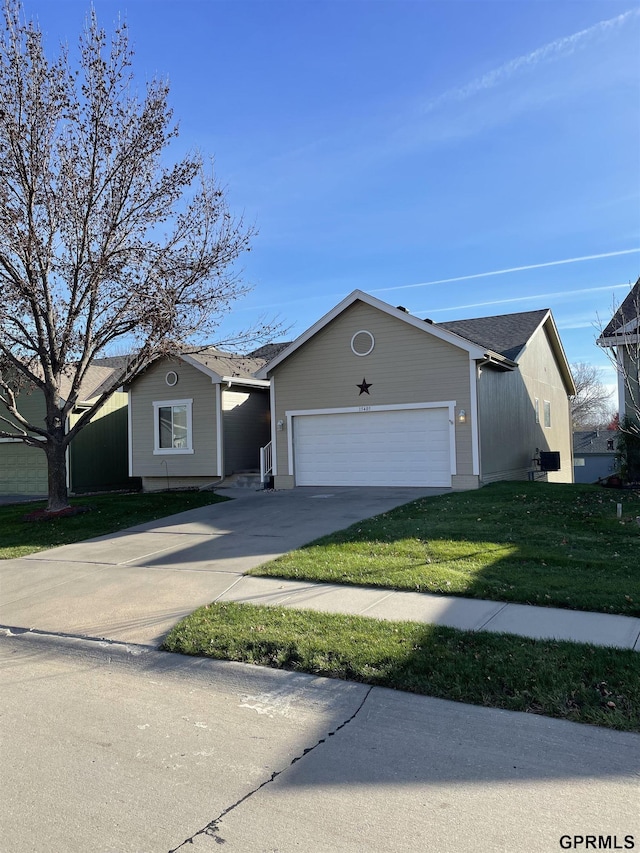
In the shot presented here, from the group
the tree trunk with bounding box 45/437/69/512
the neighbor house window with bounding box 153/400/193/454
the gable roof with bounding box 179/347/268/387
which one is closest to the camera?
the tree trunk with bounding box 45/437/69/512

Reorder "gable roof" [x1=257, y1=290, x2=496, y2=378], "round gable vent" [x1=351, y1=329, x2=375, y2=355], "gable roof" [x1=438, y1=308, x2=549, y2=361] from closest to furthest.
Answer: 1. "gable roof" [x1=257, y1=290, x2=496, y2=378]
2. "round gable vent" [x1=351, y1=329, x2=375, y2=355]
3. "gable roof" [x1=438, y1=308, x2=549, y2=361]

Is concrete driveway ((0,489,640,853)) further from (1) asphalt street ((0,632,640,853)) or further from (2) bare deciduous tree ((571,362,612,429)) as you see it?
(2) bare deciduous tree ((571,362,612,429))

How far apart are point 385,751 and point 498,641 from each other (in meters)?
1.89

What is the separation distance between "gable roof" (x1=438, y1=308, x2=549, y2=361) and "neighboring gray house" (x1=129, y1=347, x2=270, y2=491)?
6892 millimetres

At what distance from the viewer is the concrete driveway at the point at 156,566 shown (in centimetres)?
718

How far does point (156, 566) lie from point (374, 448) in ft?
29.4

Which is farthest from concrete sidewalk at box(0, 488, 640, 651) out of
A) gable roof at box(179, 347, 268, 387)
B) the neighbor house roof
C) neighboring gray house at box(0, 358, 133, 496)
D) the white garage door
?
the neighbor house roof

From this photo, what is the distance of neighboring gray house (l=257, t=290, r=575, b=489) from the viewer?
1606cm

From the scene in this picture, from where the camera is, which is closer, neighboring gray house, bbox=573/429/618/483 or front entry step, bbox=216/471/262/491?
front entry step, bbox=216/471/262/491

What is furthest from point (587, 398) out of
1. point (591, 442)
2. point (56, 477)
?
point (56, 477)

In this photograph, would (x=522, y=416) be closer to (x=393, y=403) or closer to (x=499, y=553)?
(x=393, y=403)

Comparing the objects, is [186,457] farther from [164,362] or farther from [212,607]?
[212,607]

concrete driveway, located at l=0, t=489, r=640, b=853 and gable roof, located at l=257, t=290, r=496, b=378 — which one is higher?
gable roof, located at l=257, t=290, r=496, b=378

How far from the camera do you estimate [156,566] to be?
9.37m
